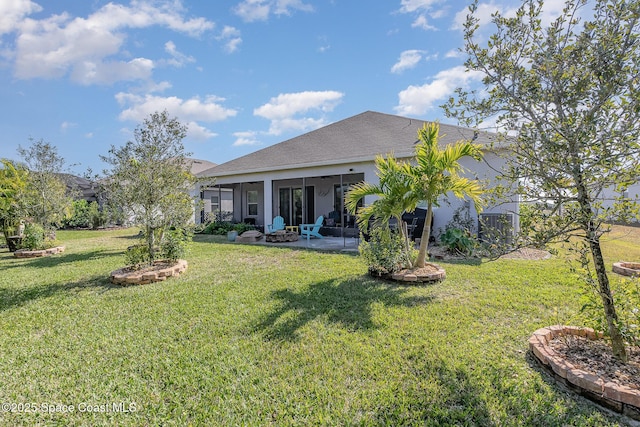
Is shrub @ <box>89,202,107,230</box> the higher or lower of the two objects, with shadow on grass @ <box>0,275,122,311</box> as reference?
higher

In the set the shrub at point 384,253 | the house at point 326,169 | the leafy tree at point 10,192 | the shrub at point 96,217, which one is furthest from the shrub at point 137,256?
the shrub at point 96,217

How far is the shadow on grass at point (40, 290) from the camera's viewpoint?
5125mm

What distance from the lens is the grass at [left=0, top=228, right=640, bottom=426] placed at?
2355mm

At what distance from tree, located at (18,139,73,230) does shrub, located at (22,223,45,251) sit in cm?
105

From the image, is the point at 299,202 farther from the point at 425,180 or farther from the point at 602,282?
the point at 602,282

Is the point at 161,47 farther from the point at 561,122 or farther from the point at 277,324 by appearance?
the point at 561,122

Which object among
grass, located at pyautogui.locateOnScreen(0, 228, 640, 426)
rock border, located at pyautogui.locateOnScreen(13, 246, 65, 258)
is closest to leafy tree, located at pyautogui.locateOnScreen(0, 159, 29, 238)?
rock border, located at pyautogui.locateOnScreen(13, 246, 65, 258)

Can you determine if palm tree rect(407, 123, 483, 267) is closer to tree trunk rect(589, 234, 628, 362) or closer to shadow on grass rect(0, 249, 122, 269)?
tree trunk rect(589, 234, 628, 362)

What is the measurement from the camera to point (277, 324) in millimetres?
3902

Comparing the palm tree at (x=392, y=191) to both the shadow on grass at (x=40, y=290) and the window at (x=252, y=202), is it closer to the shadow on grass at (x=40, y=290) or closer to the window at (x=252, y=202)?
the shadow on grass at (x=40, y=290)

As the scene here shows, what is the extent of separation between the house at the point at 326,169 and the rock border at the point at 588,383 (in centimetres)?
696

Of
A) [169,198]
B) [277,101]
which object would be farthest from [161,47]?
[277,101]

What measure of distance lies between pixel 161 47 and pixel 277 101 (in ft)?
24.8

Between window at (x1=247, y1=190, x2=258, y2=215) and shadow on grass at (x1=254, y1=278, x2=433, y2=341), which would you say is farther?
window at (x1=247, y1=190, x2=258, y2=215)
